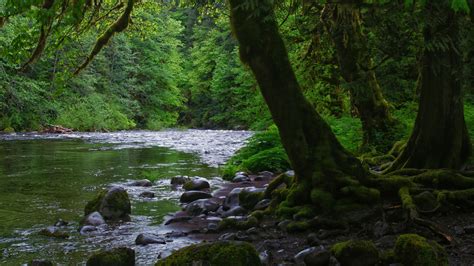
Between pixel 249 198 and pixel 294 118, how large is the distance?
6.20ft

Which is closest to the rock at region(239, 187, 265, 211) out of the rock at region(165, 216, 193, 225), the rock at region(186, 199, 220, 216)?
the rock at region(186, 199, 220, 216)

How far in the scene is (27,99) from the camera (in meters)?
32.0

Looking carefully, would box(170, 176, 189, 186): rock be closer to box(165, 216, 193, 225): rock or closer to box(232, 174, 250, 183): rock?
box(232, 174, 250, 183): rock

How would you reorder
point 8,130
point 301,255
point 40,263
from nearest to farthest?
point 301,255
point 40,263
point 8,130

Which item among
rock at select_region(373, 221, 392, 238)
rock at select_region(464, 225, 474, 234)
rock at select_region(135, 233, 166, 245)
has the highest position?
rock at select_region(464, 225, 474, 234)

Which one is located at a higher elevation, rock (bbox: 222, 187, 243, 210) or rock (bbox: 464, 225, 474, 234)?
rock (bbox: 464, 225, 474, 234)

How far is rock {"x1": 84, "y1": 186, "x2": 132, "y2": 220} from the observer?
7.45 m

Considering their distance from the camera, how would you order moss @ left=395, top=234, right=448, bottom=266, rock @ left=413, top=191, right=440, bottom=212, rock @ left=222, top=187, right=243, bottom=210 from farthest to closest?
rock @ left=222, top=187, right=243, bottom=210, rock @ left=413, top=191, right=440, bottom=212, moss @ left=395, top=234, right=448, bottom=266

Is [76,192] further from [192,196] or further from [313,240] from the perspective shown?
[313,240]

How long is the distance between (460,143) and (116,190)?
15.7 feet

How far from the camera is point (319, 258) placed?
448 centimetres

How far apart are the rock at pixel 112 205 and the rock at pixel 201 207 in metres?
0.90

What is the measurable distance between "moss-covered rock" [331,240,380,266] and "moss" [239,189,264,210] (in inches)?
120

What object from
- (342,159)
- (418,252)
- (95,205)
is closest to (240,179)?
(95,205)
